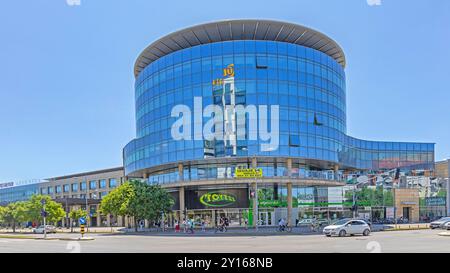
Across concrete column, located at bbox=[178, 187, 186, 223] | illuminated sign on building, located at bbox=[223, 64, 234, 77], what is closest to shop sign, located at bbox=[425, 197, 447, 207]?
illuminated sign on building, located at bbox=[223, 64, 234, 77]

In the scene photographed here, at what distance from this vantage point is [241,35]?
5844 centimetres

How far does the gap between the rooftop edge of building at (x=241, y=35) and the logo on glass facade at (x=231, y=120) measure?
5.76 m

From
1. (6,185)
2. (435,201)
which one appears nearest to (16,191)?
(6,185)

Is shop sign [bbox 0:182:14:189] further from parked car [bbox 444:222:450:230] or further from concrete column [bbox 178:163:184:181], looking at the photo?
parked car [bbox 444:222:450:230]

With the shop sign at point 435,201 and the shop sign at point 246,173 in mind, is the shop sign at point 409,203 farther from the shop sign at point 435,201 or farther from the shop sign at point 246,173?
the shop sign at point 246,173

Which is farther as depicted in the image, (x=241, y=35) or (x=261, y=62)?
(x=241, y=35)

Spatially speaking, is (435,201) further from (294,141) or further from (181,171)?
(181,171)

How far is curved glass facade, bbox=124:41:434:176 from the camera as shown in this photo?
2164 inches

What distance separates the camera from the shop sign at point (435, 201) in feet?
242

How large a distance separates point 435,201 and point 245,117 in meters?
43.1

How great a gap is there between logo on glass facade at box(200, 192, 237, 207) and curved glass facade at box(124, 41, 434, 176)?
210 inches
